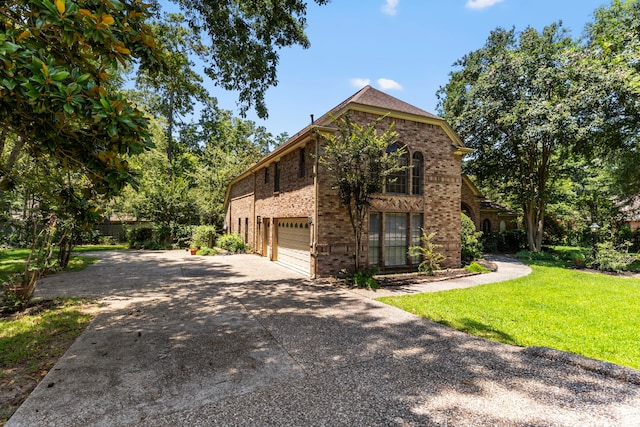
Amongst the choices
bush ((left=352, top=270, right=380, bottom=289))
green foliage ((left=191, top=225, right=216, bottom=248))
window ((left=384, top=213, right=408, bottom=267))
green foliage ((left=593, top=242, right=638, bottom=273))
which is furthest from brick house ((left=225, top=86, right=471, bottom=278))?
green foliage ((left=191, top=225, right=216, bottom=248))

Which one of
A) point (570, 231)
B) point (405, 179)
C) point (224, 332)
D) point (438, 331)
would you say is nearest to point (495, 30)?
point (405, 179)

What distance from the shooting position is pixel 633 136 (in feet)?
50.7

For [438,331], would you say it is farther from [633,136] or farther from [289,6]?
[633,136]

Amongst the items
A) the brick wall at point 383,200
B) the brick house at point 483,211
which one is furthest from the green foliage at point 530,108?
the brick wall at point 383,200

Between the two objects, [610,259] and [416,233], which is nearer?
[416,233]

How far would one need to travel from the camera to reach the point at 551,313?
6.92 m

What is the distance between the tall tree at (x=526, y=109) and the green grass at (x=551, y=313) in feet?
26.2

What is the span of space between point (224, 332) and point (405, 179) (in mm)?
9033

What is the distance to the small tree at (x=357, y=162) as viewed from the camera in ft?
31.1

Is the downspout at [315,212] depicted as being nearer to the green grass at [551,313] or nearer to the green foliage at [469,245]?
the green grass at [551,313]

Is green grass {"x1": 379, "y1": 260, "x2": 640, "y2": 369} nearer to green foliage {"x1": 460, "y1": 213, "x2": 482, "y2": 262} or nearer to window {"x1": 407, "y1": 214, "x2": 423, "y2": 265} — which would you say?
window {"x1": 407, "y1": 214, "x2": 423, "y2": 265}

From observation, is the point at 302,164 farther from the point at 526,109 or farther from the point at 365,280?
the point at 526,109

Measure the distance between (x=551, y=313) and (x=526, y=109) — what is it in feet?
40.5

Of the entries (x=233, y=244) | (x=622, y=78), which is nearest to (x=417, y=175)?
(x=622, y=78)
